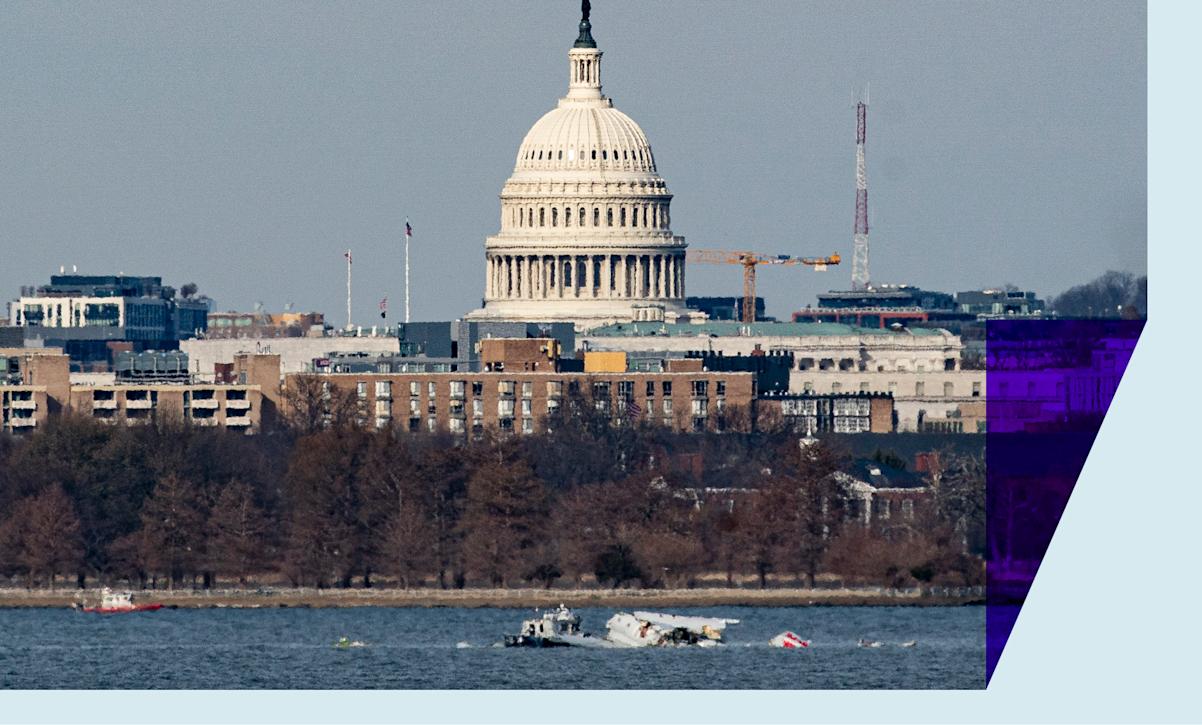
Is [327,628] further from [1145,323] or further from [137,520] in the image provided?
[1145,323]

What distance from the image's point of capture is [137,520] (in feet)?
373

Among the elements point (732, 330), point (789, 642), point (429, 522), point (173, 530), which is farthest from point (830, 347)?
point (789, 642)

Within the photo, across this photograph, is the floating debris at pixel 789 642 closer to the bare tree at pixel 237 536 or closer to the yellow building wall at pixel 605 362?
the bare tree at pixel 237 536

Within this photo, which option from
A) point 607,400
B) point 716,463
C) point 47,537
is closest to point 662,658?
point 47,537

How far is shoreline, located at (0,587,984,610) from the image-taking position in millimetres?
106000

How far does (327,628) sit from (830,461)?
20736 mm

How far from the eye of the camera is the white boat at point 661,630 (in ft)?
314

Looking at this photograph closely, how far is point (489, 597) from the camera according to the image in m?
107

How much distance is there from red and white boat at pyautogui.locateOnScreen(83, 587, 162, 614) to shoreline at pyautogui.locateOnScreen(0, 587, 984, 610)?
0.57 m

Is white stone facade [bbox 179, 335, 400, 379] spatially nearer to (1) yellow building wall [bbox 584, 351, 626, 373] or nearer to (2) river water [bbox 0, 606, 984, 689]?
(1) yellow building wall [bbox 584, 351, 626, 373]

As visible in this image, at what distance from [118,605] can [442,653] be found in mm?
14648

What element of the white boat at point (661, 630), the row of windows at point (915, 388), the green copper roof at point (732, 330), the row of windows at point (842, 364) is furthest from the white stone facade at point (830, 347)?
the white boat at point (661, 630)
